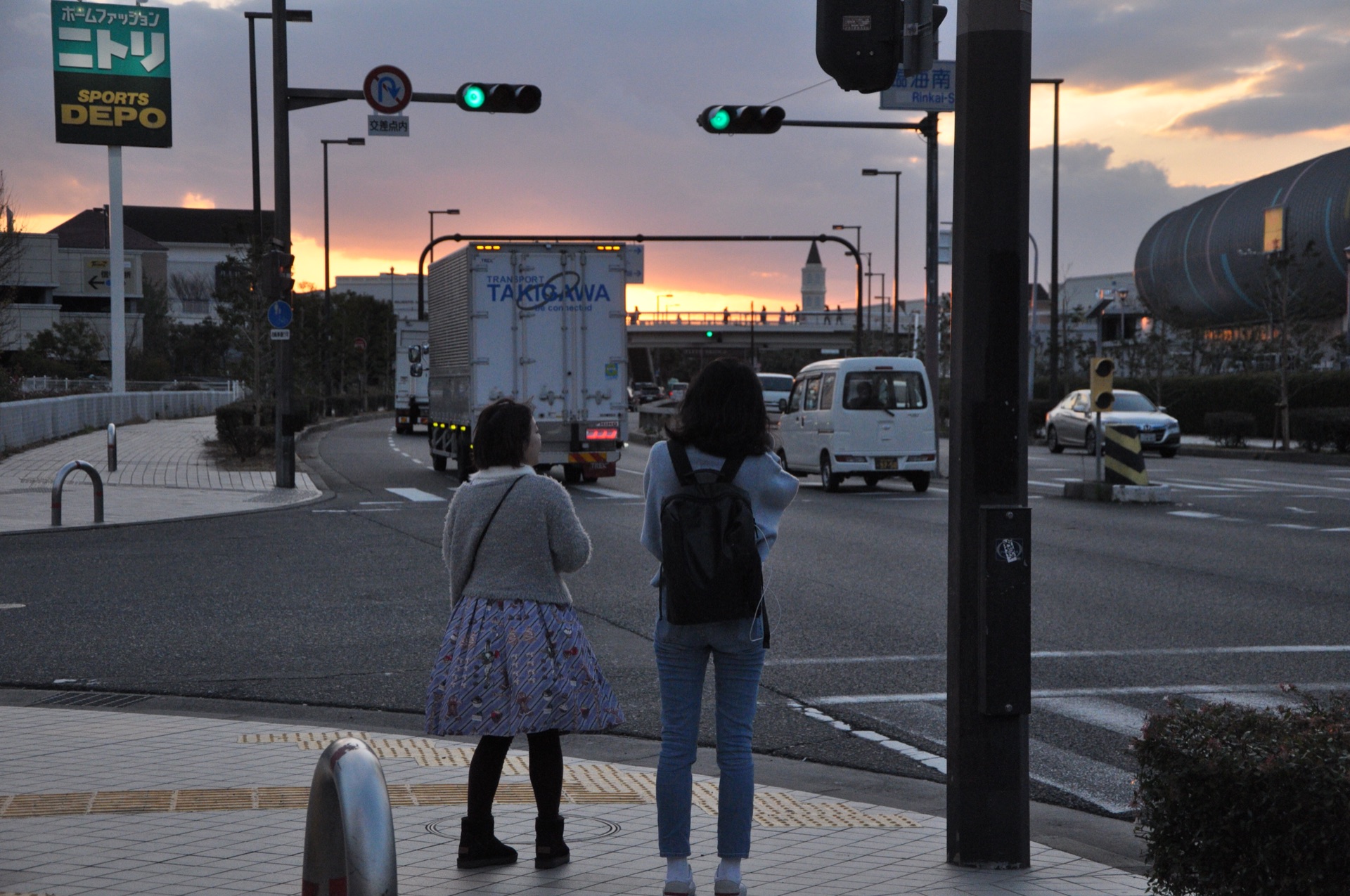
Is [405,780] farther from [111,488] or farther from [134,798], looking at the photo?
[111,488]

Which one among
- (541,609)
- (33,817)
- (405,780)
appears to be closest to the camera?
(541,609)

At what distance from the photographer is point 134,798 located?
568 cm

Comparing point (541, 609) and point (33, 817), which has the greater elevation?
point (541, 609)

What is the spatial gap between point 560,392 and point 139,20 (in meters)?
29.5

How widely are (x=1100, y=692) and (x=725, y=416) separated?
4.48 meters

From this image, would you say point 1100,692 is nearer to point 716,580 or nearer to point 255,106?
point 716,580

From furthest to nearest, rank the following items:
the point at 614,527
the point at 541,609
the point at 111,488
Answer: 1. the point at 111,488
2. the point at 614,527
3. the point at 541,609

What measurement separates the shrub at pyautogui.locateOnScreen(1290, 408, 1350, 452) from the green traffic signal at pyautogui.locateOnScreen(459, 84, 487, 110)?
22.0 m

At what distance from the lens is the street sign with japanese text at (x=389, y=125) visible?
21.2 meters

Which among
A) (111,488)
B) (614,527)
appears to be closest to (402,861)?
(614,527)

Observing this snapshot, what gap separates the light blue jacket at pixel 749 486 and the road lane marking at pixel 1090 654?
4.71 meters

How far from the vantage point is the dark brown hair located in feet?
16.0

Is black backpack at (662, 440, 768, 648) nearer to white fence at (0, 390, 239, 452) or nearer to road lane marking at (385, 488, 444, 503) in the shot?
road lane marking at (385, 488, 444, 503)

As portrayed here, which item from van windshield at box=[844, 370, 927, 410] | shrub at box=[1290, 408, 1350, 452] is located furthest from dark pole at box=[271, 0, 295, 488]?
shrub at box=[1290, 408, 1350, 452]
